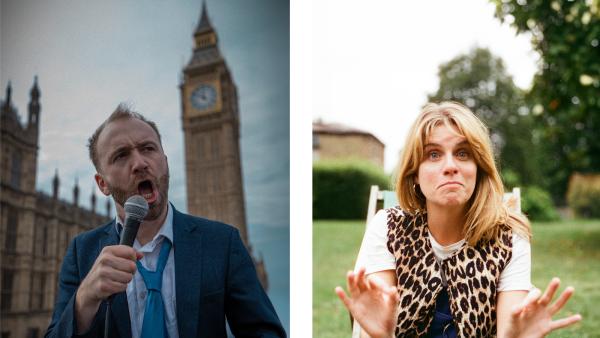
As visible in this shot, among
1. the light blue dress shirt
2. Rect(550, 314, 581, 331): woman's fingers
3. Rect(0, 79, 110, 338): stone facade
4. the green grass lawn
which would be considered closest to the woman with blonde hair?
Rect(550, 314, 581, 331): woman's fingers

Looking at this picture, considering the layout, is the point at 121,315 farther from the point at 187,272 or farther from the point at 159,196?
the point at 159,196

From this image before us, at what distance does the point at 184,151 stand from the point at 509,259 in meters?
1.41

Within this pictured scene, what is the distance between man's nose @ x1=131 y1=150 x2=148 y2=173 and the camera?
9.39 ft

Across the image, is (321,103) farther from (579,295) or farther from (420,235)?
(420,235)

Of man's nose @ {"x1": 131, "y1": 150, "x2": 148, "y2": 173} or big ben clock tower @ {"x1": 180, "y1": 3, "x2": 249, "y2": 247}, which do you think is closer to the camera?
man's nose @ {"x1": 131, "y1": 150, "x2": 148, "y2": 173}

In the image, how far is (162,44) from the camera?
305 cm

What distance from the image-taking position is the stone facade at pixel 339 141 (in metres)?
6.01

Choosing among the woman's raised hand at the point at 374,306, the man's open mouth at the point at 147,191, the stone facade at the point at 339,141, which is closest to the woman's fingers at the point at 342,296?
the woman's raised hand at the point at 374,306

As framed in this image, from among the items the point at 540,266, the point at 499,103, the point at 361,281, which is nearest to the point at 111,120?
the point at 361,281

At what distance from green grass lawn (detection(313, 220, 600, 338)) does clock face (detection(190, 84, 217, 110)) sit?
86.6 inches

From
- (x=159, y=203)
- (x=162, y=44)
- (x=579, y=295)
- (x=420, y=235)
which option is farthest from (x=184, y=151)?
(x=579, y=295)

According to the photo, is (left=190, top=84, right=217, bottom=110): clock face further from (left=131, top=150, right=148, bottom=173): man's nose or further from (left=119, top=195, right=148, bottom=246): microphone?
(left=119, top=195, right=148, bottom=246): microphone

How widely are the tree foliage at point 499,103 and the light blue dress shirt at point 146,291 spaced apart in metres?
6.81

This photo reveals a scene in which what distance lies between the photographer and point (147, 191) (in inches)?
115
